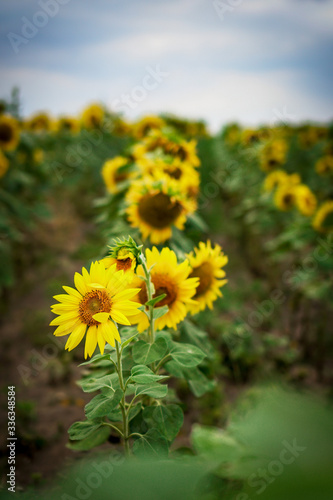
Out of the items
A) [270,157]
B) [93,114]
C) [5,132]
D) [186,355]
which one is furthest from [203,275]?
[93,114]

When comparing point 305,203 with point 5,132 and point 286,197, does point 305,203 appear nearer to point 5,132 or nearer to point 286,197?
point 286,197

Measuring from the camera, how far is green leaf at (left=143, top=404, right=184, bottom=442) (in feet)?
2.83

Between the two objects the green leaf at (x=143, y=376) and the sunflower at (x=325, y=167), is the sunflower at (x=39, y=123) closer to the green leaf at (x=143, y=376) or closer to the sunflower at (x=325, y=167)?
the sunflower at (x=325, y=167)

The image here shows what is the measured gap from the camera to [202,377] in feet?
3.50

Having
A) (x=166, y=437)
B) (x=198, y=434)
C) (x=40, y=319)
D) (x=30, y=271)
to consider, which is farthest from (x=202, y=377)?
(x=30, y=271)

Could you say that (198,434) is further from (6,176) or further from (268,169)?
(6,176)

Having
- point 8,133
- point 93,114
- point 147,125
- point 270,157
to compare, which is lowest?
point 270,157

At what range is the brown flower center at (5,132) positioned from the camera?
11.7 feet

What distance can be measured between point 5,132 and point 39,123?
3001 millimetres

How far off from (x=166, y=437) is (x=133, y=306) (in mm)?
368

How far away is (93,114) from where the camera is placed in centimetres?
418

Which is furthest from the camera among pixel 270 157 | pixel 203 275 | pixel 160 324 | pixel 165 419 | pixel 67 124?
pixel 67 124

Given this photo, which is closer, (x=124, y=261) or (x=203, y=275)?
(x=124, y=261)

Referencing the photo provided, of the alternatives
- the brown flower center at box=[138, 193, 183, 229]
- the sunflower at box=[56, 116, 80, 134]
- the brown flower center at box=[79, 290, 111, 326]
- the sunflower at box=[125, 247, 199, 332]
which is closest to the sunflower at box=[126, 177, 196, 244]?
the brown flower center at box=[138, 193, 183, 229]
